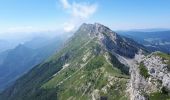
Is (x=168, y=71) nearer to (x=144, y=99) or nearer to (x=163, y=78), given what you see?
(x=163, y=78)

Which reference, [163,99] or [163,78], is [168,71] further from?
[163,99]

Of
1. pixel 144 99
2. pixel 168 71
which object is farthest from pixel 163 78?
pixel 144 99

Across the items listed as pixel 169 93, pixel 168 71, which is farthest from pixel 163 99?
pixel 168 71

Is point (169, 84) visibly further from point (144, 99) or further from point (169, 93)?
point (144, 99)

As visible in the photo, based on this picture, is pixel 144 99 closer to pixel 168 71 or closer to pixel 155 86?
pixel 155 86

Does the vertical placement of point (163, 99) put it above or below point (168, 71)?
below

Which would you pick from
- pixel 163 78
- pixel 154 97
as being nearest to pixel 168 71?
pixel 163 78

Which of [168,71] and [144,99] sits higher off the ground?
[168,71]
